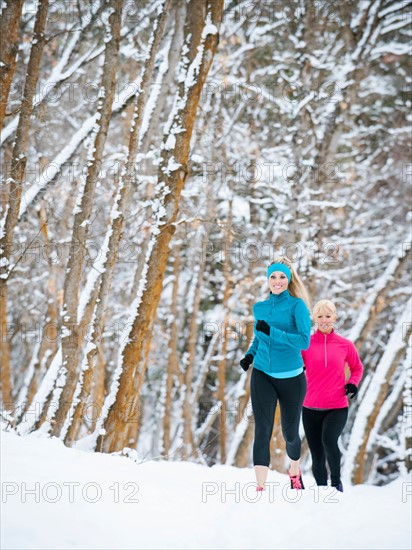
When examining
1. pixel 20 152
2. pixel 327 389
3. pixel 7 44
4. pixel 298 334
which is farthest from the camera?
pixel 20 152

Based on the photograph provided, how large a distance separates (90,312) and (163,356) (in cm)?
898

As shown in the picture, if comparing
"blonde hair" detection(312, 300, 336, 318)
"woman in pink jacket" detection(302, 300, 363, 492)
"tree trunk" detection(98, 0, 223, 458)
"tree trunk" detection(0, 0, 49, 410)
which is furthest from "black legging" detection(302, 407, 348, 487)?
"tree trunk" detection(0, 0, 49, 410)

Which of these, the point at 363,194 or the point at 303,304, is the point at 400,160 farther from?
the point at 303,304

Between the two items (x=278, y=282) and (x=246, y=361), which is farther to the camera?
(x=278, y=282)

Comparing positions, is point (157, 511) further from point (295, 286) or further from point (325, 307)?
point (325, 307)

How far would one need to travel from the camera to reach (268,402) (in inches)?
177

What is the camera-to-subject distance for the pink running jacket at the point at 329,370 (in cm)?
501

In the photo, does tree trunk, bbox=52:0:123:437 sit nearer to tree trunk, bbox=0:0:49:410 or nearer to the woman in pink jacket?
tree trunk, bbox=0:0:49:410

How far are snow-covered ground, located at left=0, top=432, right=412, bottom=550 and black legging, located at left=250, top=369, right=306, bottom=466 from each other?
0.34 m

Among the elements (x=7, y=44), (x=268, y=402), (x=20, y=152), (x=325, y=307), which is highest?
(x=7, y=44)

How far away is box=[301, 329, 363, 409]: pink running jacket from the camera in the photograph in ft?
16.4

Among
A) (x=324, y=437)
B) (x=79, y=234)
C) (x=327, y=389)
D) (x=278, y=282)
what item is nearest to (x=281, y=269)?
(x=278, y=282)

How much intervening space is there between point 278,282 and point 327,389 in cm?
111

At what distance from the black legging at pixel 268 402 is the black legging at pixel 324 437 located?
58 centimetres
